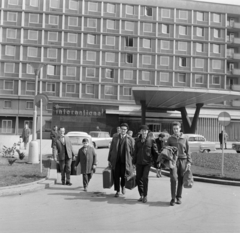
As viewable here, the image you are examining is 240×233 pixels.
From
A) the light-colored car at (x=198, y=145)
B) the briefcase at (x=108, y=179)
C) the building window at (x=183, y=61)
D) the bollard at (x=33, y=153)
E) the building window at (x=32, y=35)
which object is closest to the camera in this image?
the briefcase at (x=108, y=179)

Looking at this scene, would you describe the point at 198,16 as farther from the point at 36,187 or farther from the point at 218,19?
the point at 36,187

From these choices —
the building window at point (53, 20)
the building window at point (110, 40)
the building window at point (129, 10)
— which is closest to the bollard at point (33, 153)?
the building window at point (110, 40)

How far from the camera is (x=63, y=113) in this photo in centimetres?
4356

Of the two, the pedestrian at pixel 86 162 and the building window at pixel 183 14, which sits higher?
the building window at pixel 183 14

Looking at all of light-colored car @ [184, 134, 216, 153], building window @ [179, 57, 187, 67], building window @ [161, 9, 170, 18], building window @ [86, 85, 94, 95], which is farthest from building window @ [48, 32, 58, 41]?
light-colored car @ [184, 134, 216, 153]

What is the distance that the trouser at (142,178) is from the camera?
24.3 ft

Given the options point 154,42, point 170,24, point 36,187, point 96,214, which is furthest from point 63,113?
point 96,214

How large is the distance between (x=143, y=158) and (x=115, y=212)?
59.8 inches

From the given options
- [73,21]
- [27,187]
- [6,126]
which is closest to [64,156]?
[27,187]

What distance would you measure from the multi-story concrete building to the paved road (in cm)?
A: 3668

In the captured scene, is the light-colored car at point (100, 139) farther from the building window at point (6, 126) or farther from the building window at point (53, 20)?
the building window at point (53, 20)

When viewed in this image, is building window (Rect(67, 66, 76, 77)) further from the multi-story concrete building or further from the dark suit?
the dark suit

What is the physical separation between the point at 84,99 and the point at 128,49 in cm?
1053

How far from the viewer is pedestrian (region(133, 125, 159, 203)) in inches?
292
